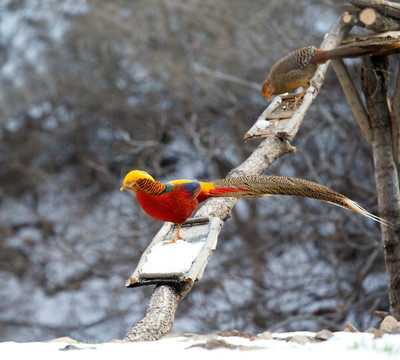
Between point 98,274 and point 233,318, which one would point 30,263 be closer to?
point 98,274

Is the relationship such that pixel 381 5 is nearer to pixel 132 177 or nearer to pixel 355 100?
pixel 355 100

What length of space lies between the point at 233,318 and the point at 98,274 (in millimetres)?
1823

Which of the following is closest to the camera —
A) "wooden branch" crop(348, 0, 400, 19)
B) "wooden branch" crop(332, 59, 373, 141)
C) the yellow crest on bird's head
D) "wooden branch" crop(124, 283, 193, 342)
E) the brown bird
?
"wooden branch" crop(124, 283, 193, 342)

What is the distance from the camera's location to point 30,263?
8305mm

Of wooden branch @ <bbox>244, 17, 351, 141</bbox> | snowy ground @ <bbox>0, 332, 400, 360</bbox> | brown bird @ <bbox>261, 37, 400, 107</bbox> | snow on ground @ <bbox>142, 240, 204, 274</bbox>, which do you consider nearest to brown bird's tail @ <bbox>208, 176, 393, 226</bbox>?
snow on ground @ <bbox>142, 240, 204, 274</bbox>

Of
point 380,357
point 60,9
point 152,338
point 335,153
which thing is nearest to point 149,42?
point 60,9

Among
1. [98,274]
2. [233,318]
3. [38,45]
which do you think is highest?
[38,45]

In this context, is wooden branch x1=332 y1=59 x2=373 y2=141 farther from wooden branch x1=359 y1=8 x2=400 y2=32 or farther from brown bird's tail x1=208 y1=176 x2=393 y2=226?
brown bird's tail x1=208 y1=176 x2=393 y2=226

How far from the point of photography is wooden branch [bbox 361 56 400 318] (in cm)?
431

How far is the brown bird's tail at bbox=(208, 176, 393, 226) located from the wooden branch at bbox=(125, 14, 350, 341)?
1.64 feet

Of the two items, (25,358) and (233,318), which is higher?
(233,318)

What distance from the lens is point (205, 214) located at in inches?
135

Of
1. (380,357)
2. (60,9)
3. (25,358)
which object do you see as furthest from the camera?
(60,9)

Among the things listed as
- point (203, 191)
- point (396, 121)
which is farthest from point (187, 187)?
point (396, 121)
